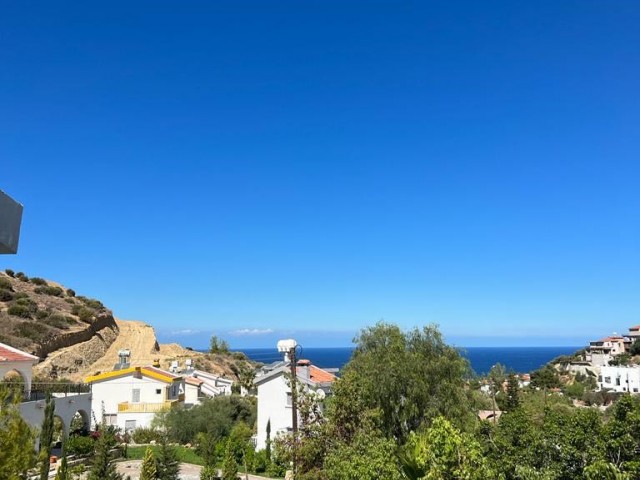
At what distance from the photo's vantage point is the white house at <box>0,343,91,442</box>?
1044 inches

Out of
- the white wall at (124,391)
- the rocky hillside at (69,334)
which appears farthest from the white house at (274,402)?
the rocky hillside at (69,334)

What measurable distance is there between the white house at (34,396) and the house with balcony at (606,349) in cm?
9771

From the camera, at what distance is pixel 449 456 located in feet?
28.8

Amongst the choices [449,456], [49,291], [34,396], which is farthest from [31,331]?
[449,456]

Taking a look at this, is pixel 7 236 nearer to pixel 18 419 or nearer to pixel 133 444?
pixel 18 419

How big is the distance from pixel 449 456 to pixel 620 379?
8898cm

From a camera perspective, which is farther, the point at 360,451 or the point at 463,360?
the point at 463,360

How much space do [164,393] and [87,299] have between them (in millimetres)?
51407

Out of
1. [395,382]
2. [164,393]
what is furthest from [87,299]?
[395,382]

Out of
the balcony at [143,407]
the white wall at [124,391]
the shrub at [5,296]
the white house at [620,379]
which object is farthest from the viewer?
the white house at [620,379]

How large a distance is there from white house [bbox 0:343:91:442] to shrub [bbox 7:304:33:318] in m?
35.6

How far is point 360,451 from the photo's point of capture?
41.9 feet

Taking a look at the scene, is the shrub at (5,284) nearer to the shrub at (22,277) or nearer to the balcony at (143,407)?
the shrub at (22,277)

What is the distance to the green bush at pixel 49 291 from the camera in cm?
7553
